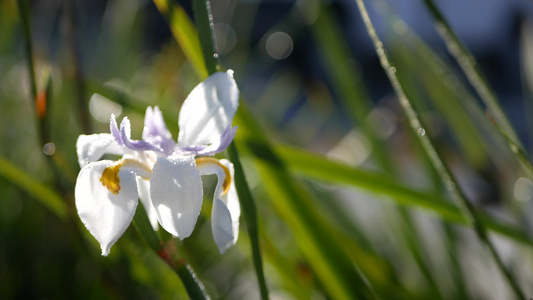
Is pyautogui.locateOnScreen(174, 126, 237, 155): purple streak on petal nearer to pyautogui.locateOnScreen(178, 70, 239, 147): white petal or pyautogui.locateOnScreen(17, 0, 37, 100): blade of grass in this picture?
pyautogui.locateOnScreen(178, 70, 239, 147): white petal

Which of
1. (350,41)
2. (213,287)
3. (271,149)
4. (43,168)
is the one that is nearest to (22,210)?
(43,168)

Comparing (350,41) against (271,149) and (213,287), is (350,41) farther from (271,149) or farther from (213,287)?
(271,149)

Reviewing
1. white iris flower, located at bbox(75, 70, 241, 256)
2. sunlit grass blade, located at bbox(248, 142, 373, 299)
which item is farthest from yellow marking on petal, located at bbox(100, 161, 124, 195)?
sunlit grass blade, located at bbox(248, 142, 373, 299)

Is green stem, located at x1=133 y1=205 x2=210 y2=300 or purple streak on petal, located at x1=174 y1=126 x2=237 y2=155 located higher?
purple streak on petal, located at x1=174 y1=126 x2=237 y2=155

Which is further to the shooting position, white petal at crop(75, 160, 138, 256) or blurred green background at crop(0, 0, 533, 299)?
blurred green background at crop(0, 0, 533, 299)

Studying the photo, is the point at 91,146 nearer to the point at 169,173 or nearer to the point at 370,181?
the point at 169,173

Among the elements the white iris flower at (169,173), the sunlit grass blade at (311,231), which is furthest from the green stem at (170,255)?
the sunlit grass blade at (311,231)

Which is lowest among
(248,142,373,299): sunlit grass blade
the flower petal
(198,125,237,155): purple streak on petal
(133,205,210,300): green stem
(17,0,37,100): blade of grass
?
(17,0,37,100): blade of grass

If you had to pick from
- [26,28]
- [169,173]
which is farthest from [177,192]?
[26,28]
